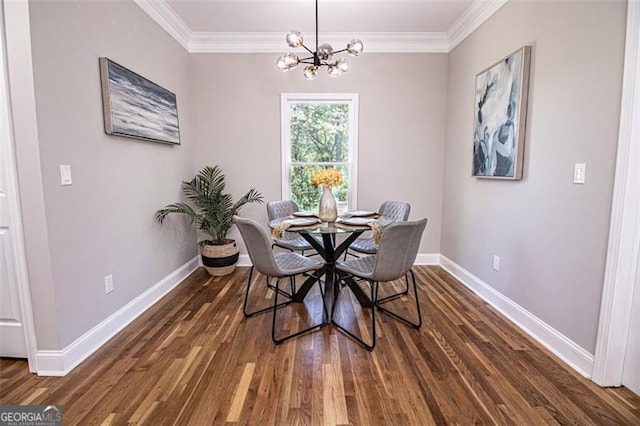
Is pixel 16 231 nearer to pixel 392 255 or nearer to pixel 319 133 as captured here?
pixel 392 255

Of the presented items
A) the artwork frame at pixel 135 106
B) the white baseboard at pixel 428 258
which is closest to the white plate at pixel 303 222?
the artwork frame at pixel 135 106

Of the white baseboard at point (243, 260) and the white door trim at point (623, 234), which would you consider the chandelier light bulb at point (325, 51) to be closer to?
the white door trim at point (623, 234)

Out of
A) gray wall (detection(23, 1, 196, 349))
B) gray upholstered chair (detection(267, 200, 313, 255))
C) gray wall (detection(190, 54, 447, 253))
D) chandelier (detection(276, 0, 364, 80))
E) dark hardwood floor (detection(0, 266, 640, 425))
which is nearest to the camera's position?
dark hardwood floor (detection(0, 266, 640, 425))

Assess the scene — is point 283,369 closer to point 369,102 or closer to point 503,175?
point 503,175

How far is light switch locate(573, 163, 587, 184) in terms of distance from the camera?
1805mm

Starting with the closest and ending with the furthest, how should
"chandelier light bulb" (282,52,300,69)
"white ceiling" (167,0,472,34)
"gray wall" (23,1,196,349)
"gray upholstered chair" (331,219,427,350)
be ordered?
"gray wall" (23,1,196,349)
"gray upholstered chair" (331,219,427,350)
"chandelier light bulb" (282,52,300,69)
"white ceiling" (167,0,472,34)

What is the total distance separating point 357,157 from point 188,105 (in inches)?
83.9

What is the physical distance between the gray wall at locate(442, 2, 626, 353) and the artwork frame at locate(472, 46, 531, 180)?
0.07 metres

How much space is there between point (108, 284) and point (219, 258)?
1.26 m

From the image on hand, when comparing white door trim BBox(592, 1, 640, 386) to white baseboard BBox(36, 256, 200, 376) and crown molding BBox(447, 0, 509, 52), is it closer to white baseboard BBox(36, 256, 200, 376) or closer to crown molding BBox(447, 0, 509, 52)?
crown molding BBox(447, 0, 509, 52)

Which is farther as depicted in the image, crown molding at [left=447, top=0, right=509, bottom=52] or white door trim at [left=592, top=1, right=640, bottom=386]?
crown molding at [left=447, top=0, right=509, bottom=52]

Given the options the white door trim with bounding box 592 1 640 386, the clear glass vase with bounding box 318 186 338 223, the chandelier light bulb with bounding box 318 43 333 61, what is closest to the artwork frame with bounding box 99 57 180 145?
the chandelier light bulb with bounding box 318 43 333 61

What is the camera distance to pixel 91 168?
207 cm

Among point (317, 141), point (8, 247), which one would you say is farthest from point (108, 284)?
point (317, 141)
